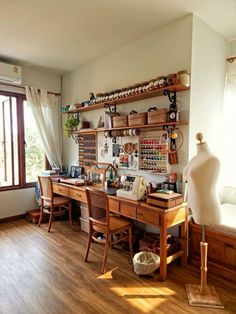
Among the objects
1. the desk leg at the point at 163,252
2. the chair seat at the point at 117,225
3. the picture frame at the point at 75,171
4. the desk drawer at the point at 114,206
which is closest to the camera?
the desk leg at the point at 163,252

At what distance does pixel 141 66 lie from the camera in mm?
2902

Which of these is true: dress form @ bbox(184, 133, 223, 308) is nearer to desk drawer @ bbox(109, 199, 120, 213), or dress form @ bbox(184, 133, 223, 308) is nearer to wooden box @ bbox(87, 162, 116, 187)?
desk drawer @ bbox(109, 199, 120, 213)

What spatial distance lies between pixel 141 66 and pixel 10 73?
A: 2085 millimetres

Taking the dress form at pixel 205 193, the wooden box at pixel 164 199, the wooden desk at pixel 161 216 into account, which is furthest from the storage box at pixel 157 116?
the wooden desk at pixel 161 216

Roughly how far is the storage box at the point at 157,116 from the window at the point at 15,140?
7.90 ft

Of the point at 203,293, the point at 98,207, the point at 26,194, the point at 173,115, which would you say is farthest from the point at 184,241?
the point at 26,194

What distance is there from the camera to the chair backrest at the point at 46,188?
3.45 meters

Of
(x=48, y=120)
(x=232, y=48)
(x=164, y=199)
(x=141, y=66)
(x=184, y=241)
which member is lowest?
(x=184, y=241)

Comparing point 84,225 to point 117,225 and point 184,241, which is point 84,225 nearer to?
point 117,225

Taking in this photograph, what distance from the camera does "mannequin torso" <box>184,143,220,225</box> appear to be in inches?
74.1

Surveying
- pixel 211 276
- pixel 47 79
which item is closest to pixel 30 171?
pixel 47 79

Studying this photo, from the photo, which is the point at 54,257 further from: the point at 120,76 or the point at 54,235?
the point at 120,76

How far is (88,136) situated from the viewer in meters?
3.76

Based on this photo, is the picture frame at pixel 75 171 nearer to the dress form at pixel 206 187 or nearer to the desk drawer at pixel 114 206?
the desk drawer at pixel 114 206
